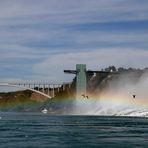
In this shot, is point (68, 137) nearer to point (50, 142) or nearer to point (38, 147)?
point (50, 142)

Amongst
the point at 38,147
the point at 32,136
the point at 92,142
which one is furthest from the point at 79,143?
the point at 32,136

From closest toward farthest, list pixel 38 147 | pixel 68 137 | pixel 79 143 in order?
1. pixel 38 147
2. pixel 79 143
3. pixel 68 137

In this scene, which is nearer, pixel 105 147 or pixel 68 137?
pixel 105 147

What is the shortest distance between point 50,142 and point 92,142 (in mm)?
7162

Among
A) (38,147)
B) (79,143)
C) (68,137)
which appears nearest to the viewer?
(38,147)

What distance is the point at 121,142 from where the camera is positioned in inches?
4058

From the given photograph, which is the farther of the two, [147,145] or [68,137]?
[68,137]

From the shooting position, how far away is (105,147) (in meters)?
94.9

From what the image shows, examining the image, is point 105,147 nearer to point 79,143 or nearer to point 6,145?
point 79,143

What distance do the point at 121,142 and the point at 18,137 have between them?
72.6 ft

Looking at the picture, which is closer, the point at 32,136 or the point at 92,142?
the point at 92,142

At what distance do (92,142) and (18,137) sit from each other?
18.2m

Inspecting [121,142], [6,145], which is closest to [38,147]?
[6,145]

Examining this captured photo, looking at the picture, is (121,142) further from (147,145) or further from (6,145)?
(6,145)
